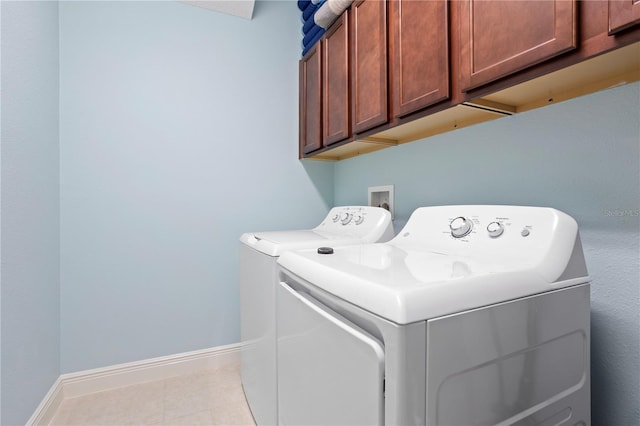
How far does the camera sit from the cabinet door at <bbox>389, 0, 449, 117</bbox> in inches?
37.4

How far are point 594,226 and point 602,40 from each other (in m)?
0.51

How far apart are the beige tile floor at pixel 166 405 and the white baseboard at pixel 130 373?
0.11 ft

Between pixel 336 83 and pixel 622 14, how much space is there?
3.88ft

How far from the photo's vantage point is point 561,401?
694 mm

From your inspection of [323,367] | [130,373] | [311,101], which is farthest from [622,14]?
[130,373]

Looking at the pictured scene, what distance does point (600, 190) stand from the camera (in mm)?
821

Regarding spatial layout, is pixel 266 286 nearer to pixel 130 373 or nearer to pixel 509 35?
pixel 509 35

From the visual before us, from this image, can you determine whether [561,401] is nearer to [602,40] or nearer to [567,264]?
[567,264]

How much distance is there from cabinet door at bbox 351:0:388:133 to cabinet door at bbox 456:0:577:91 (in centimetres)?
38

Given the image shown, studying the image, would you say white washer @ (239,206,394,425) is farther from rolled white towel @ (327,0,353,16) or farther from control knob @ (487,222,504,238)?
rolled white towel @ (327,0,353,16)

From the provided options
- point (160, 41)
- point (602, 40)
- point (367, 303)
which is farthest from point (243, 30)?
point (367, 303)

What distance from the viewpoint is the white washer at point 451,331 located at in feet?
1.64

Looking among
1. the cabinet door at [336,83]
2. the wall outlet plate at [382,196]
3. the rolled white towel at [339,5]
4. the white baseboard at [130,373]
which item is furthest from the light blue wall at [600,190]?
the white baseboard at [130,373]

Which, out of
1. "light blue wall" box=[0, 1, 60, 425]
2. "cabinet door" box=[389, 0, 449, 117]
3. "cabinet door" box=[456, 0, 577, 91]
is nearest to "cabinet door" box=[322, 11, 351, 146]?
"cabinet door" box=[389, 0, 449, 117]
